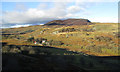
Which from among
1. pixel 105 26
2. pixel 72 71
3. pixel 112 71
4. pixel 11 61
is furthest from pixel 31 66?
pixel 105 26

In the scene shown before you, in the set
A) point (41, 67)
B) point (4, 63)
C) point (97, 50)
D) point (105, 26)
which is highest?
point (105, 26)

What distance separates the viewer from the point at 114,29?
8450cm

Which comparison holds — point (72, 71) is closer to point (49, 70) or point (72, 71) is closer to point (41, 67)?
point (49, 70)

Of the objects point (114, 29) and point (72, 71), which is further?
point (114, 29)

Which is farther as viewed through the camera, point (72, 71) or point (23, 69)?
point (72, 71)

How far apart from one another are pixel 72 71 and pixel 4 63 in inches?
275

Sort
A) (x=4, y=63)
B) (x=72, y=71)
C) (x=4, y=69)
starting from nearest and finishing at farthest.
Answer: (x=4, y=69)
(x=4, y=63)
(x=72, y=71)

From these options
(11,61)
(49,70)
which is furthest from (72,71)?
(11,61)

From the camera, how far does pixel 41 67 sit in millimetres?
8836

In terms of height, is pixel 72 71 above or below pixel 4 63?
below

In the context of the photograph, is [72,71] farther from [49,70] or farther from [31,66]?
[31,66]

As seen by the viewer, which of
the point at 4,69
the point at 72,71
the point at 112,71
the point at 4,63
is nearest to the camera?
the point at 4,69

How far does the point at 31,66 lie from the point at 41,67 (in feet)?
3.31

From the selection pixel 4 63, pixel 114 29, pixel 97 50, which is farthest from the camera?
pixel 114 29
